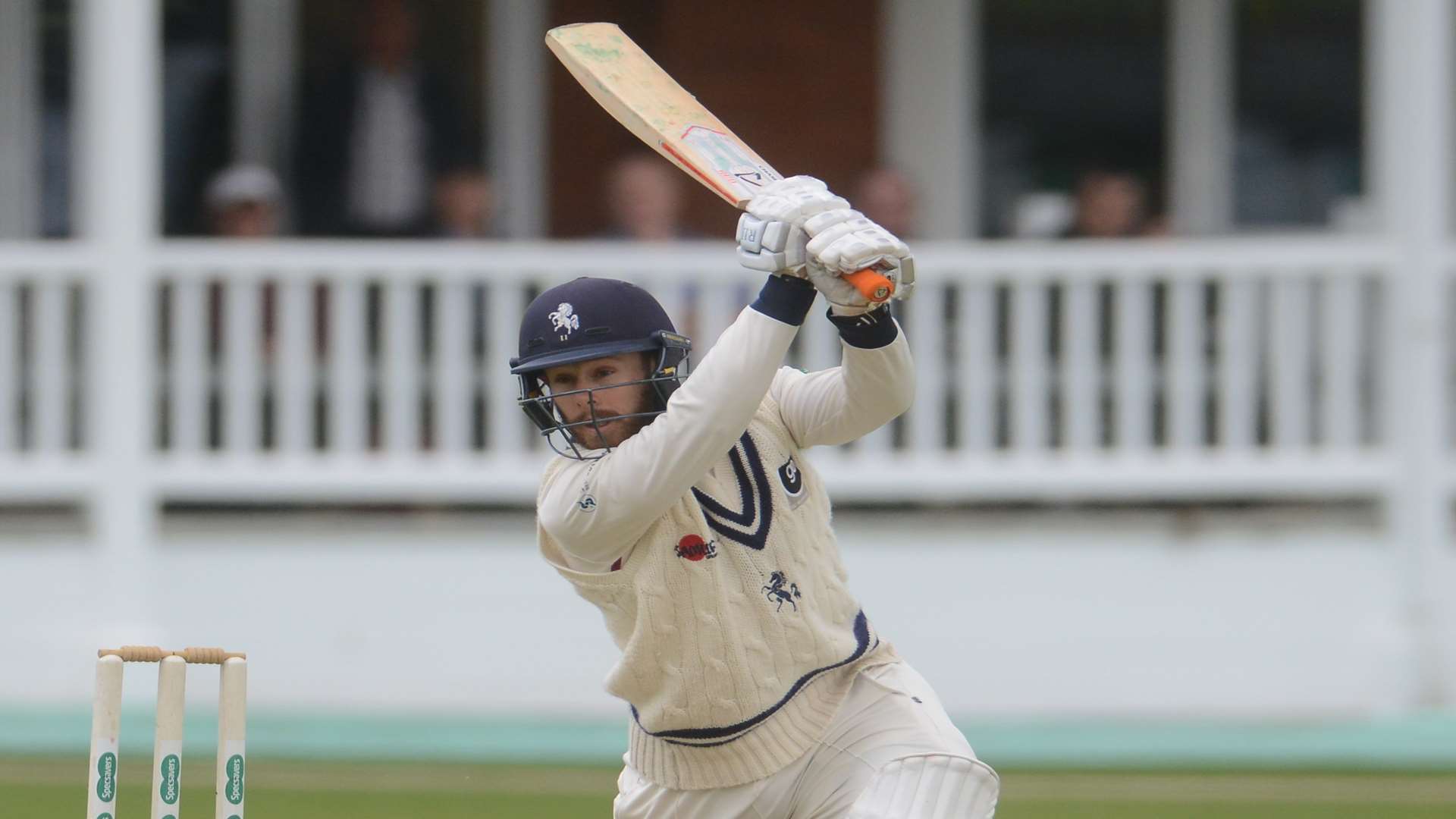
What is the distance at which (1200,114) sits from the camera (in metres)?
9.15

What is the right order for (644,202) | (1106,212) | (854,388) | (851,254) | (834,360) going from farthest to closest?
(1106,212) < (644,202) < (834,360) < (854,388) < (851,254)

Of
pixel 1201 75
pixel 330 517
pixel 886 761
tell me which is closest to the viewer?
pixel 886 761

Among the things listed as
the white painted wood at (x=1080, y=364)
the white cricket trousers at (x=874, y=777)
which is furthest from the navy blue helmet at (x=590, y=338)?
the white painted wood at (x=1080, y=364)

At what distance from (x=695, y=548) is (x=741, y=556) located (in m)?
0.08

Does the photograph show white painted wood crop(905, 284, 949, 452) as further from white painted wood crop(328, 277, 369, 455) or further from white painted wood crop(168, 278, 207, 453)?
white painted wood crop(168, 278, 207, 453)

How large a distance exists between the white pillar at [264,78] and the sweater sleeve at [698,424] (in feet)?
20.1

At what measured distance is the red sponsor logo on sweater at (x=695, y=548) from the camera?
3.50m

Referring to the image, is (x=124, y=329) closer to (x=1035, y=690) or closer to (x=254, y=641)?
(x=254, y=641)

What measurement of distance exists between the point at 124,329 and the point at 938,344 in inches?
119

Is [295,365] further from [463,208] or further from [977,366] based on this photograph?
[977,366]

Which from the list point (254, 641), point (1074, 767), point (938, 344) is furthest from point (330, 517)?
point (1074, 767)

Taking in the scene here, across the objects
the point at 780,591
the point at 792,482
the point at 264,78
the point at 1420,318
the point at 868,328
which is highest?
the point at 264,78

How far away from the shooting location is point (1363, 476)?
7.91 m

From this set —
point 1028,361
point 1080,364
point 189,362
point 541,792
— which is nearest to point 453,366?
point 189,362
